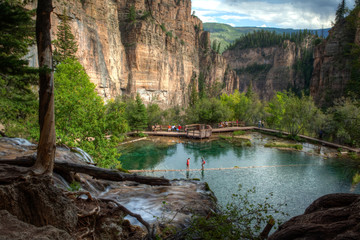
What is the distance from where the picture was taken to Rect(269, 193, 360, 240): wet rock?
3174mm

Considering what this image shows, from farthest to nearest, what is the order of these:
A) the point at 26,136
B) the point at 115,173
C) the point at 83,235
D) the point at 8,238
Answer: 1. the point at 26,136
2. the point at 115,173
3. the point at 83,235
4. the point at 8,238

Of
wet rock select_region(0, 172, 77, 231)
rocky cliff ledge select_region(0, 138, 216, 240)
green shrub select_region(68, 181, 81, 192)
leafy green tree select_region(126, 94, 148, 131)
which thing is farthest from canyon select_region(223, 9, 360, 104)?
wet rock select_region(0, 172, 77, 231)

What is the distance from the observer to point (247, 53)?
5472 inches

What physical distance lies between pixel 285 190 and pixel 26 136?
707 inches

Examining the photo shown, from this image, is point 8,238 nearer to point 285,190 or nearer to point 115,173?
point 115,173

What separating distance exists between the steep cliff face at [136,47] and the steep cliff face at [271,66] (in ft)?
132

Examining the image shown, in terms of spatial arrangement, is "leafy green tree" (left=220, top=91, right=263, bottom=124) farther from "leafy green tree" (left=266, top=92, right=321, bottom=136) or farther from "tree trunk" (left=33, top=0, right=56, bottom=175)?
"tree trunk" (left=33, top=0, right=56, bottom=175)

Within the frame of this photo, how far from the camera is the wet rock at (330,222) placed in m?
3.17

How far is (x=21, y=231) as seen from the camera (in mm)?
2693

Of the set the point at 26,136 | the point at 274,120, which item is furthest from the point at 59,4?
the point at 274,120

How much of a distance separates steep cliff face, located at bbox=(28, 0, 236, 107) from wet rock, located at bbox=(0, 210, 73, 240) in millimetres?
25659

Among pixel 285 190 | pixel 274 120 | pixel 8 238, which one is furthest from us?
pixel 274 120

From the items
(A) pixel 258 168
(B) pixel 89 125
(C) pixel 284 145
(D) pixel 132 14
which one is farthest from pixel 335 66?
(B) pixel 89 125

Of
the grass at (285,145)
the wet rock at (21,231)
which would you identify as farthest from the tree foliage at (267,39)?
the wet rock at (21,231)
